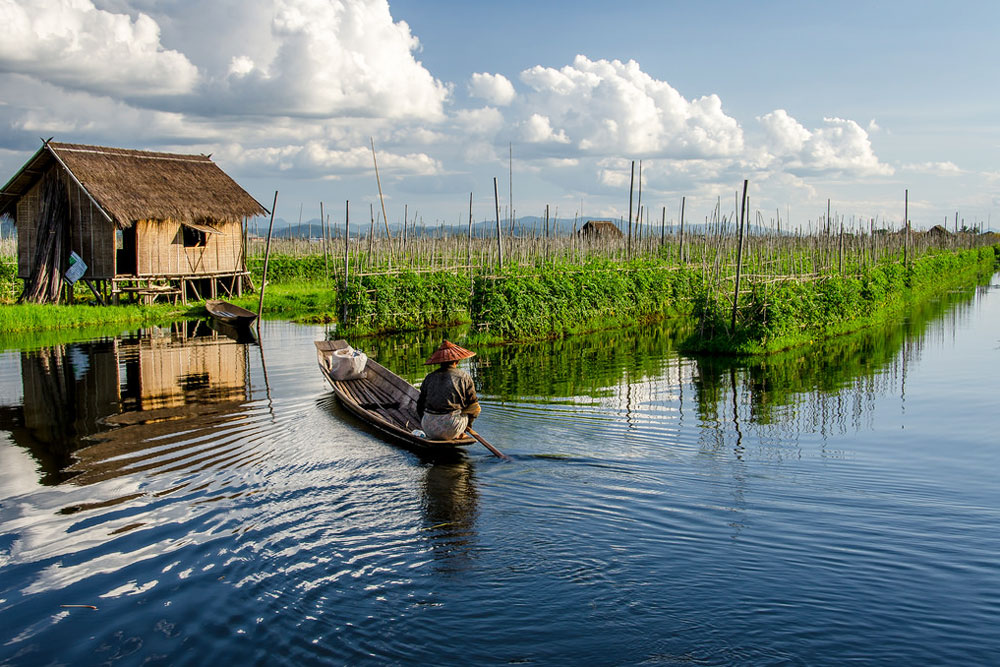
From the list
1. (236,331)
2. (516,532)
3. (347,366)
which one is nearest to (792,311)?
(347,366)

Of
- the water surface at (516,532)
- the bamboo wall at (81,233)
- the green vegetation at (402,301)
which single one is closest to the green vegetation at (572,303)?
the green vegetation at (402,301)

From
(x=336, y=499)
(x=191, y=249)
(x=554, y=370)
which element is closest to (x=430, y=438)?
(x=336, y=499)

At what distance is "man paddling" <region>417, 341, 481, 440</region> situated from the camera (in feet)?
28.8

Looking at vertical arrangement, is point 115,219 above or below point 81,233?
above

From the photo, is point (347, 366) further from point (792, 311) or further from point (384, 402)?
point (792, 311)

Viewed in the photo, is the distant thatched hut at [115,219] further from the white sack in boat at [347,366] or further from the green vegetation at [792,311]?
the green vegetation at [792,311]

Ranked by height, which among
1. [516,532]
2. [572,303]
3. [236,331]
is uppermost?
[572,303]

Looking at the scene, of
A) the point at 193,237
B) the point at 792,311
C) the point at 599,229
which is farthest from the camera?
the point at 599,229

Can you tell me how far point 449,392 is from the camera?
28.8ft

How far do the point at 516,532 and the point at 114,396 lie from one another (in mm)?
9090

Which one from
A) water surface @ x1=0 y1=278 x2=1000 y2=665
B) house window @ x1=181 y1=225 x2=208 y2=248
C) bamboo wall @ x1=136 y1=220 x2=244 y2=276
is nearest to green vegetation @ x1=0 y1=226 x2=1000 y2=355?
bamboo wall @ x1=136 y1=220 x2=244 y2=276

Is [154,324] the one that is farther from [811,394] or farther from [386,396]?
[811,394]

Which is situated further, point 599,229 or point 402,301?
point 599,229

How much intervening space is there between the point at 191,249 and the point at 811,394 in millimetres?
22170
